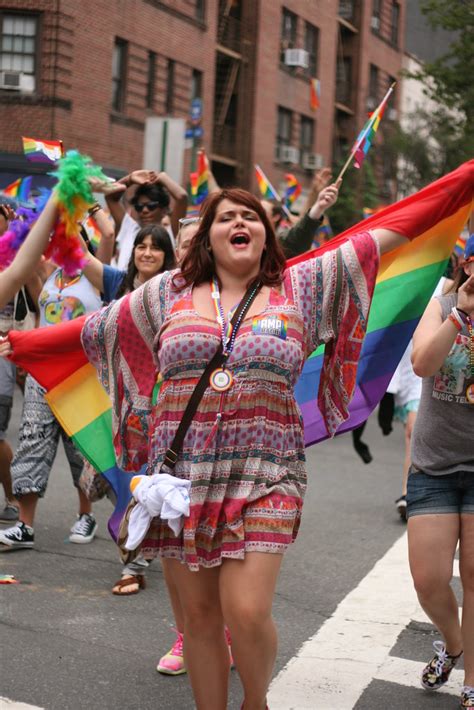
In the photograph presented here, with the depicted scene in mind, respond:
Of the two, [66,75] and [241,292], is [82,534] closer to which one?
[241,292]

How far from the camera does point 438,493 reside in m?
4.65

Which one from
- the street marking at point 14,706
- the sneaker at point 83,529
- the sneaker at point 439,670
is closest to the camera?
the street marking at point 14,706

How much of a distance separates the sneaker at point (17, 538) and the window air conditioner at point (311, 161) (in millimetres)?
33314

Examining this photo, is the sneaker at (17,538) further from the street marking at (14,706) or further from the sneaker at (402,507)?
the sneaker at (402,507)

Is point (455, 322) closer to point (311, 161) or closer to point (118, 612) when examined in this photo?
point (118, 612)

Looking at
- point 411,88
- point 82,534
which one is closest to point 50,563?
point 82,534

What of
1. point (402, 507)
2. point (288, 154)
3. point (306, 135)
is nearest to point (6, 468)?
point (402, 507)

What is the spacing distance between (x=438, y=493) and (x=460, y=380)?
0.46m

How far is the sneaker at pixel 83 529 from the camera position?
7.38 metres

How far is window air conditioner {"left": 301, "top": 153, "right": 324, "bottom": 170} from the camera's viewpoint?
39.6 metres

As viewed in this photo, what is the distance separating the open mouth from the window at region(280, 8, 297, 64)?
3259cm

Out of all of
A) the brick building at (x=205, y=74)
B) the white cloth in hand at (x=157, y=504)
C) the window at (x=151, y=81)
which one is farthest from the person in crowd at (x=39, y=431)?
the window at (x=151, y=81)

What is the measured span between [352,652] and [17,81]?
21.2m

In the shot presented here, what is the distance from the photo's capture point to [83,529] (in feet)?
24.3
